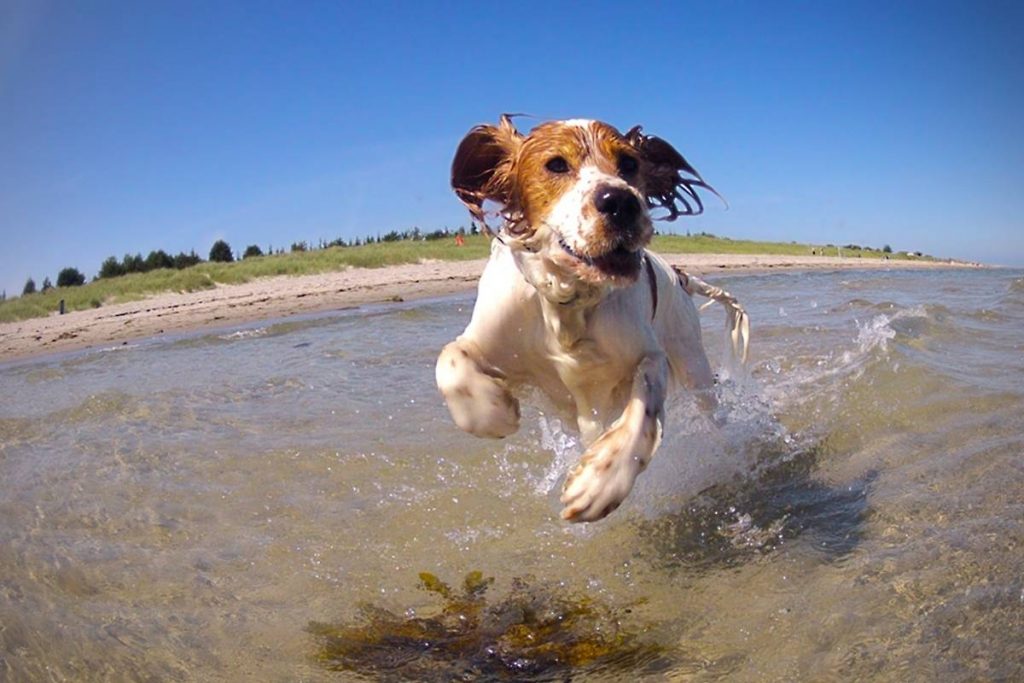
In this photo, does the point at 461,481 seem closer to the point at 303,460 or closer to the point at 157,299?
the point at 303,460

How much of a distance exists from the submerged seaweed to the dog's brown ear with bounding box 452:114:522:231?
163cm

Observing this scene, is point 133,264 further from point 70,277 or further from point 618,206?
point 618,206

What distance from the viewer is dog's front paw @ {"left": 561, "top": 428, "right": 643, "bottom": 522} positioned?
3291 millimetres

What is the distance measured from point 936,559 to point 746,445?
1920mm

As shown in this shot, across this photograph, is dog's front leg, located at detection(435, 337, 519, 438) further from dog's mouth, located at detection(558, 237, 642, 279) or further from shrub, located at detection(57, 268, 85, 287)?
shrub, located at detection(57, 268, 85, 287)

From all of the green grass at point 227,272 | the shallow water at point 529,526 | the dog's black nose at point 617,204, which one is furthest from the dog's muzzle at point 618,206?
the green grass at point 227,272

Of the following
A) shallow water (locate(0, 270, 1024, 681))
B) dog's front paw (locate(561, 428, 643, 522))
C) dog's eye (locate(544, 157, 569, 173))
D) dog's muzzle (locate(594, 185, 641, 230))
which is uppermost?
dog's eye (locate(544, 157, 569, 173))

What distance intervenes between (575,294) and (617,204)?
524mm

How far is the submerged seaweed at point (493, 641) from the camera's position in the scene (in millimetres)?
2814

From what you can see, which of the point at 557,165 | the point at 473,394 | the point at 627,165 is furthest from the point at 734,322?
the point at 557,165

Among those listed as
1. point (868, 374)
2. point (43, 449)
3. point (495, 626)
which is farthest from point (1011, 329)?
point (43, 449)

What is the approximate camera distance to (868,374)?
21.6 feet

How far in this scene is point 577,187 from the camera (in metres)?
3.54

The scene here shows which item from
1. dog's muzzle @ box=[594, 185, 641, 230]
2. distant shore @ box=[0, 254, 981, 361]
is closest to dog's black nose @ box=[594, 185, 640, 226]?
dog's muzzle @ box=[594, 185, 641, 230]
